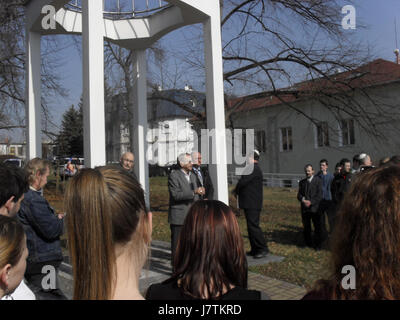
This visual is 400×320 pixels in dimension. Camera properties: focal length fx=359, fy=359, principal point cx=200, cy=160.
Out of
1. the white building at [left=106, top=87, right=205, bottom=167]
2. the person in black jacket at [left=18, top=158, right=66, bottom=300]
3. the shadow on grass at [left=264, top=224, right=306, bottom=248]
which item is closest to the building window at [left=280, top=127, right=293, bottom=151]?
the white building at [left=106, top=87, right=205, bottom=167]

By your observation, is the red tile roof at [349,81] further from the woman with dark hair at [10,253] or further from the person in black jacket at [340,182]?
the woman with dark hair at [10,253]

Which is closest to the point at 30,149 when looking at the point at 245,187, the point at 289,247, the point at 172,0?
the point at 172,0

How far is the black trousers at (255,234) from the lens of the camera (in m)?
6.35

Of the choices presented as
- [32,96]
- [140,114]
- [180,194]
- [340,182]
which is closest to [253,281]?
[180,194]

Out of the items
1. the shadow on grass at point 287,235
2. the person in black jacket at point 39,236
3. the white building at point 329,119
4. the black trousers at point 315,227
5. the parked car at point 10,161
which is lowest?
the shadow on grass at point 287,235

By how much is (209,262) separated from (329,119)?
24416 mm

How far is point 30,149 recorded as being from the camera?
232 inches

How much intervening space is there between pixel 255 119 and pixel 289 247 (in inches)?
936

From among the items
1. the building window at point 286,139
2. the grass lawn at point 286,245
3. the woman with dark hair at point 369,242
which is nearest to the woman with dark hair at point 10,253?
the grass lawn at point 286,245

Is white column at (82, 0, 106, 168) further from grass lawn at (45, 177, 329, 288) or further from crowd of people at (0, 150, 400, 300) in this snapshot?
crowd of people at (0, 150, 400, 300)

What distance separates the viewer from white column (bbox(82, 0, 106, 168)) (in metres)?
4.35

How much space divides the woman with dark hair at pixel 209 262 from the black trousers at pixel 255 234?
4891 millimetres

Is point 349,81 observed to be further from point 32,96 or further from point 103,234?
point 103,234

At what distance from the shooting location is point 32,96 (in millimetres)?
5969
